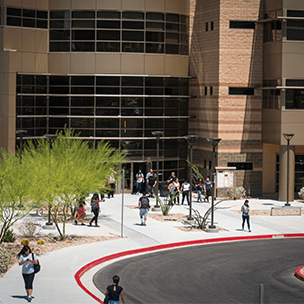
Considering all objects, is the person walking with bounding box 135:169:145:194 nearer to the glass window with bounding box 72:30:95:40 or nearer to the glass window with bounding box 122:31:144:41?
the glass window with bounding box 122:31:144:41

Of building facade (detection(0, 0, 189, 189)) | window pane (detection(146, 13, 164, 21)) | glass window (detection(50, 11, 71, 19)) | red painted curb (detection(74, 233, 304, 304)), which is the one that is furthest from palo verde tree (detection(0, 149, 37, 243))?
window pane (detection(146, 13, 164, 21))

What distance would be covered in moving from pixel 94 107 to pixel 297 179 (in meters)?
15.0

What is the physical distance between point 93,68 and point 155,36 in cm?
481

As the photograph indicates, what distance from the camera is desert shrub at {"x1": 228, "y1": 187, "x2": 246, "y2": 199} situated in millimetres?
40906

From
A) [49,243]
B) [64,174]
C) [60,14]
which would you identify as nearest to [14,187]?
[64,174]

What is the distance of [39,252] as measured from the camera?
936 inches

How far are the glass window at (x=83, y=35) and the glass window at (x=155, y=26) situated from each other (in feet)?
12.5

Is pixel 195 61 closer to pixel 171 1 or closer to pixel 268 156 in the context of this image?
pixel 171 1

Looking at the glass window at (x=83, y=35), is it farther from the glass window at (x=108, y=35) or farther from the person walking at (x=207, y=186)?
the person walking at (x=207, y=186)

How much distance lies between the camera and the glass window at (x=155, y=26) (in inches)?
1647

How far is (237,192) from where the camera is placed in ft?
134

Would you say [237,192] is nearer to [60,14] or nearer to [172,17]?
[172,17]

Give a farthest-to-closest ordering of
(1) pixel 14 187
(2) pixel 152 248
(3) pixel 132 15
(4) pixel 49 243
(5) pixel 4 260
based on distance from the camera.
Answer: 1. (3) pixel 132 15
2. (4) pixel 49 243
3. (2) pixel 152 248
4. (1) pixel 14 187
5. (5) pixel 4 260

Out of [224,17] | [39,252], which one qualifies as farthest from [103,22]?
[39,252]
